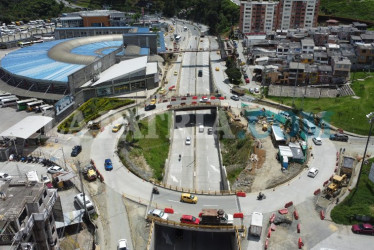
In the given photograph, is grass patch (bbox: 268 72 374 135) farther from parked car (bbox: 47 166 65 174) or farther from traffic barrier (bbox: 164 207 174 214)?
parked car (bbox: 47 166 65 174)

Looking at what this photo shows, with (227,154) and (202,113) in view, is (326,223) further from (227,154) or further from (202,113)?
(202,113)

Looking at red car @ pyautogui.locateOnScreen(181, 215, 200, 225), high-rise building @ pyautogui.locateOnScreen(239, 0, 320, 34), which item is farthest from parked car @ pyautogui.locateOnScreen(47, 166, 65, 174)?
high-rise building @ pyautogui.locateOnScreen(239, 0, 320, 34)

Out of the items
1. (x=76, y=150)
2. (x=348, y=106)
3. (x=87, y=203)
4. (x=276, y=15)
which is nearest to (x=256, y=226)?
(x=87, y=203)

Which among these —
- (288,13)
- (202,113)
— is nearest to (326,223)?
(202,113)

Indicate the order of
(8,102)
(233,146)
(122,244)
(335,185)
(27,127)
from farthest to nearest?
(8,102) → (233,146) → (27,127) → (335,185) → (122,244)

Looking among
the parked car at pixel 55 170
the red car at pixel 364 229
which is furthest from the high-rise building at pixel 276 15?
the red car at pixel 364 229

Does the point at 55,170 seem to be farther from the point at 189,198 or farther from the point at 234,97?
the point at 234,97

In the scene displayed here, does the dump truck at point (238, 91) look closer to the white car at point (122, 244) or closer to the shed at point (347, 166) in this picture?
the shed at point (347, 166)
